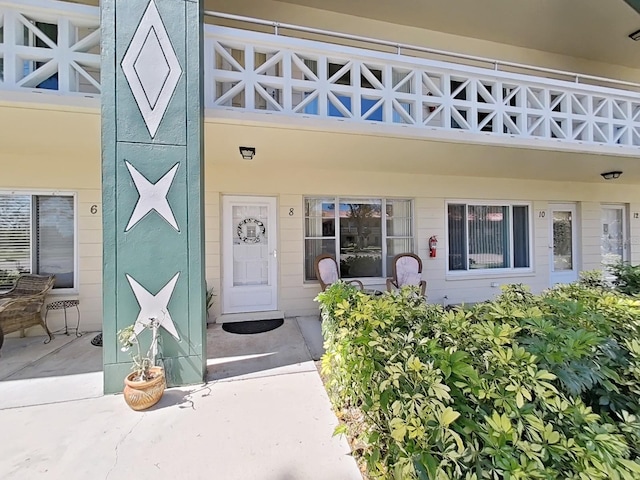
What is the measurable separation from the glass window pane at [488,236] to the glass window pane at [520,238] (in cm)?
23

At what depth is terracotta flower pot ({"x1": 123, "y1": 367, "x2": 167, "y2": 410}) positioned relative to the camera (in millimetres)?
2689

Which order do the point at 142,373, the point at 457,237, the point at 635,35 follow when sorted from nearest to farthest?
the point at 142,373
the point at 635,35
the point at 457,237

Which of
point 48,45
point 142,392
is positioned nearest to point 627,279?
point 142,392

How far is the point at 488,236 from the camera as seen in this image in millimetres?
Result: 6871

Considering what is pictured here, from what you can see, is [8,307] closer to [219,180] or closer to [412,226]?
[219,180]

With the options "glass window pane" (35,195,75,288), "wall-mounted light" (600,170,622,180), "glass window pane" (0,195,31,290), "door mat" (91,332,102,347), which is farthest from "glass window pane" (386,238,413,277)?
"glass window pane" (0,195,31,290)

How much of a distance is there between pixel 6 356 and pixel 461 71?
7.34 meters

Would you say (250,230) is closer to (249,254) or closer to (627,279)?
(249,254)

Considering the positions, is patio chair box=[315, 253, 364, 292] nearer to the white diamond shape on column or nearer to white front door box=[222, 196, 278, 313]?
white front door box=[222, 196, 278, 313]

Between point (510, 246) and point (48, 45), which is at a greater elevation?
point (48, 45)

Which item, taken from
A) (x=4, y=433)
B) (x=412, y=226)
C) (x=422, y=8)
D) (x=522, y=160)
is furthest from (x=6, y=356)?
(x=422, y=8)

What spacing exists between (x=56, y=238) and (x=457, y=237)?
295 inches

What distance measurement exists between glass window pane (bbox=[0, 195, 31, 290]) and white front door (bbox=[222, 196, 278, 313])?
9.55ft

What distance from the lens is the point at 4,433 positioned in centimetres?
240
